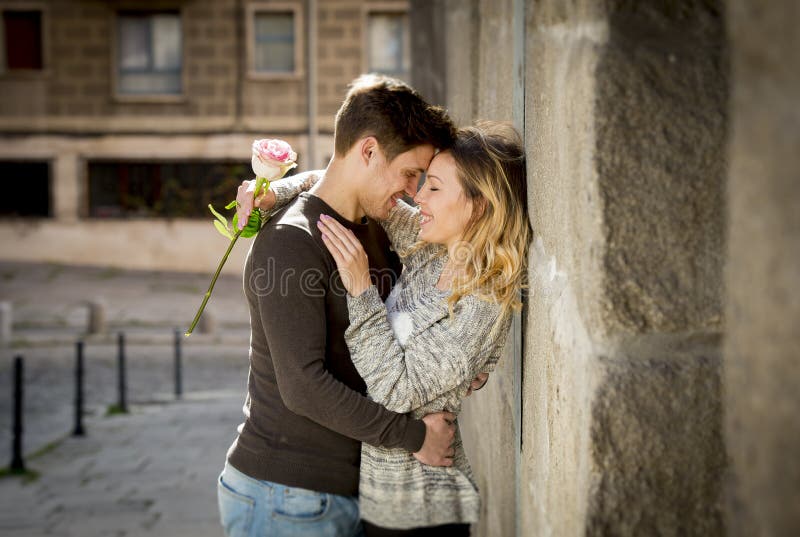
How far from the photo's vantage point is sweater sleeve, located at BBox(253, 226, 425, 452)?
2.25 m

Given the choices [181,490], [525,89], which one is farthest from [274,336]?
[181,490]

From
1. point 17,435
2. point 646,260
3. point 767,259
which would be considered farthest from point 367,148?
point 17,435

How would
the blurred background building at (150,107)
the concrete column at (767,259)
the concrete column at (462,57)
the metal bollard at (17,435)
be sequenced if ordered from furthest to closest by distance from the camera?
1. the blurred background building at (150,107)
2. the metal bollard at (17,435)
3. the concrete column at (462,57)
4. the concrete column at (767,259)

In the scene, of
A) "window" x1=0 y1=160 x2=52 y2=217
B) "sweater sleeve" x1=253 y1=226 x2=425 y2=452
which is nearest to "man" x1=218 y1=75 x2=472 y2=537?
"sweater sleeve" x1=253 y1=226 x2=425 y2=452

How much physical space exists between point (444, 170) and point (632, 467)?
120 centimetres

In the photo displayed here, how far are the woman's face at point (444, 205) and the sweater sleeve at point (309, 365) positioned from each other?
33cm

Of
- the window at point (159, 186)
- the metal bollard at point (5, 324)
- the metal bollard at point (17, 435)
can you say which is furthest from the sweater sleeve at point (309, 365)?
the window at point (159, 186)

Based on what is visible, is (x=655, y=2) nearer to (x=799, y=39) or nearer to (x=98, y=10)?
(x=799, y=39)

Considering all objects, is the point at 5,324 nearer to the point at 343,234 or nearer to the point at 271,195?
the point at 271,195

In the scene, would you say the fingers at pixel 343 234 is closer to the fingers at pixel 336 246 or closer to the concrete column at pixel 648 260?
the fingers at pixel 336 246

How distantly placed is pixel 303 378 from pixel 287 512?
1.33ft

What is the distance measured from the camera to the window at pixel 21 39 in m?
21.9

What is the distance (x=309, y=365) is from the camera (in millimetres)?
2256

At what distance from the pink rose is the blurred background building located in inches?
742
